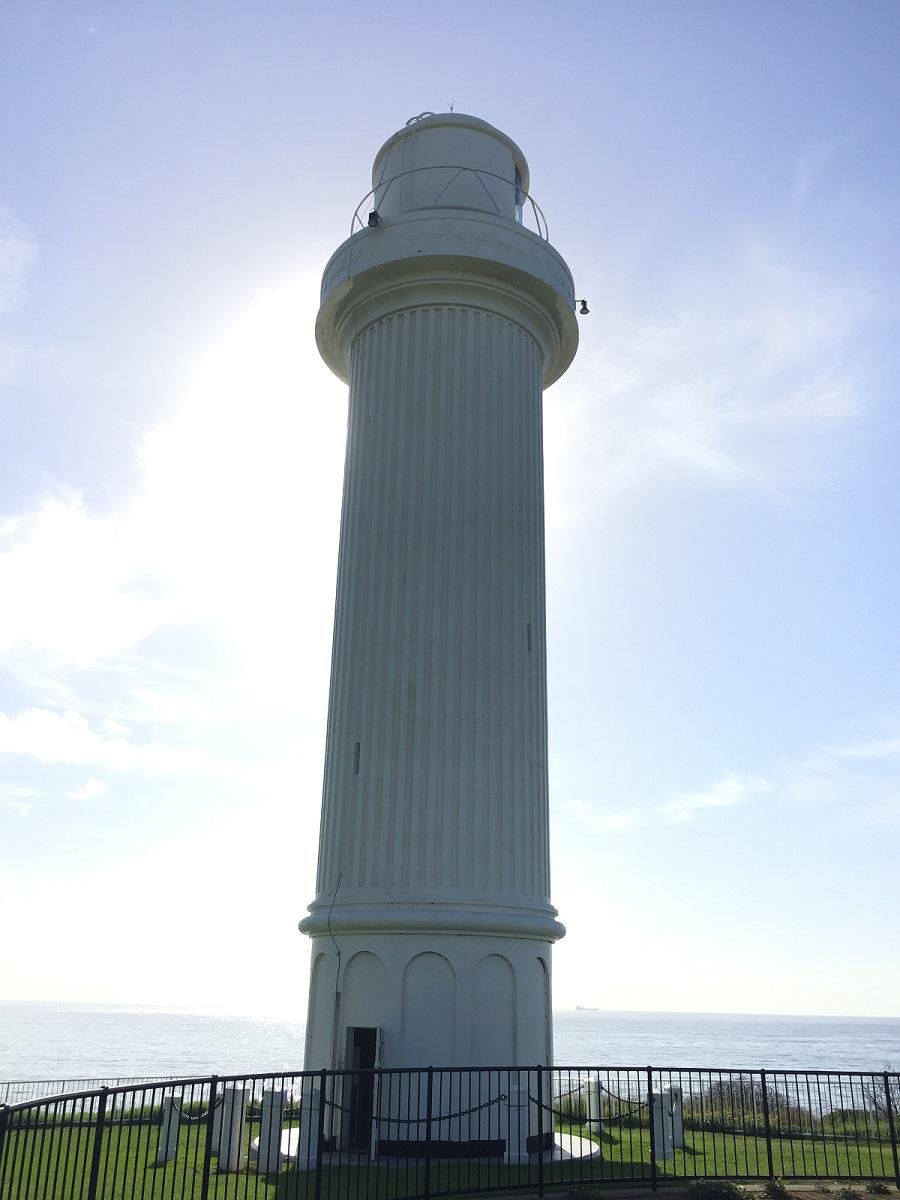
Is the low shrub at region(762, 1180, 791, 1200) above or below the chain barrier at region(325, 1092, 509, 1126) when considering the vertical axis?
below

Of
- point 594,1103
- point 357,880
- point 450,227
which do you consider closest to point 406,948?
point 357,880

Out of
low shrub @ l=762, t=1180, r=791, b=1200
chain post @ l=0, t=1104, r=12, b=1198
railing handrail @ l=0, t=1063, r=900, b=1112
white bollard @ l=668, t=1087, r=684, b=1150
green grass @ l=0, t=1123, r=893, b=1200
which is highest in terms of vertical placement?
railing handrail @ l=0, t=1063, r=900, b=1112

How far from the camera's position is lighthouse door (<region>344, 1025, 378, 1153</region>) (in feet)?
42.4

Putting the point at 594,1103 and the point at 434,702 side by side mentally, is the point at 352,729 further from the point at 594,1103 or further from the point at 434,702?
the point at 594,1103

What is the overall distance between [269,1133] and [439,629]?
283 inches

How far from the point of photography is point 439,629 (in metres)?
15.4

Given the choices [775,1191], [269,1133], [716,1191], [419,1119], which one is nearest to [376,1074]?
[419,1119]

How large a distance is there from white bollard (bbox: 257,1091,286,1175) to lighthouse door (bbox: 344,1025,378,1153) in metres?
0.93

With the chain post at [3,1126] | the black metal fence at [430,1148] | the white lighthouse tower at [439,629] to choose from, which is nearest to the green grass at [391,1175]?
the black metal fence at [430,1148]

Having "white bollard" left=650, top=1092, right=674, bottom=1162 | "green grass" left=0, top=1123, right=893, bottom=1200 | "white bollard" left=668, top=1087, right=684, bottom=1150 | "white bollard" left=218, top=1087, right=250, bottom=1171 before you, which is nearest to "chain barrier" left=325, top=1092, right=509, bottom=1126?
"green grass" left=0, top=1123, right=893, bottom=1200

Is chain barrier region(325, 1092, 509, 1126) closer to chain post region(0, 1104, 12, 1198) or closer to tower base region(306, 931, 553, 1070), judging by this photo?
tower base region(306, 931, 553, 1070)

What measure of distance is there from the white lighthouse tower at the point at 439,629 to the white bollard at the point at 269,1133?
124 cm

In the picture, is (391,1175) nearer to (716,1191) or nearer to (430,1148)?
(430,1148)

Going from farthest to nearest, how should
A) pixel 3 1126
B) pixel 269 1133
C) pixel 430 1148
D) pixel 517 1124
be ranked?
pixel 517 1124, pixel 269 1133, pixel 430 1148, pixel 3 1126
